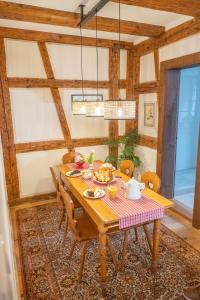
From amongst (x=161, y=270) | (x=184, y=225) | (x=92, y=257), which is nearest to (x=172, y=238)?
(x=184, y=225)

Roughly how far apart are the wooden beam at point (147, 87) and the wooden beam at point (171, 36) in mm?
558

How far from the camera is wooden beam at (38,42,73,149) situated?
3703 millimetres

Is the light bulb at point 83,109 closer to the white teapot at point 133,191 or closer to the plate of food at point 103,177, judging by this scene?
the plate of food at point 103,177

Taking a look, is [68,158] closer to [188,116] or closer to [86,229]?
[86,229]

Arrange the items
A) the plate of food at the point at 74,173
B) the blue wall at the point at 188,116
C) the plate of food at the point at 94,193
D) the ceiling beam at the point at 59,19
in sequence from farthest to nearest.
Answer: the blue wall at the point at 188,116
the plate of food at the point at 74,173
the ceiling beam at the point at 59,19
the plate of food at the point at 94,193

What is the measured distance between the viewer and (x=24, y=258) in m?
2.50

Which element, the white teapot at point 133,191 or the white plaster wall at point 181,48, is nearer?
the white teapot at point 133,191

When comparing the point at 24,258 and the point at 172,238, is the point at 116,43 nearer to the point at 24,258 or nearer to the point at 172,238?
the point at 172,238

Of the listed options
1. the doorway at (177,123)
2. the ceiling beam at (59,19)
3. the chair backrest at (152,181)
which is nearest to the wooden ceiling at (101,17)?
the ceiling beam at (59,19)

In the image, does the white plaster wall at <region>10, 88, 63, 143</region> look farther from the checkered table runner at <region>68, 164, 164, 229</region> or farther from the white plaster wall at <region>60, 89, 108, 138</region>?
the checkered table runner at <region>68, 164, 164, 229</region>

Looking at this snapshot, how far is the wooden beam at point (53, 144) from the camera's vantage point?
12.5 ft

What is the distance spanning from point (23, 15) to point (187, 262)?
356 centimetres

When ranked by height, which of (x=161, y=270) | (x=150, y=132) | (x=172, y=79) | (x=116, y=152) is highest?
(x=172, y=79)

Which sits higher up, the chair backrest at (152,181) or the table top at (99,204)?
the chair backrest at (152,181)
